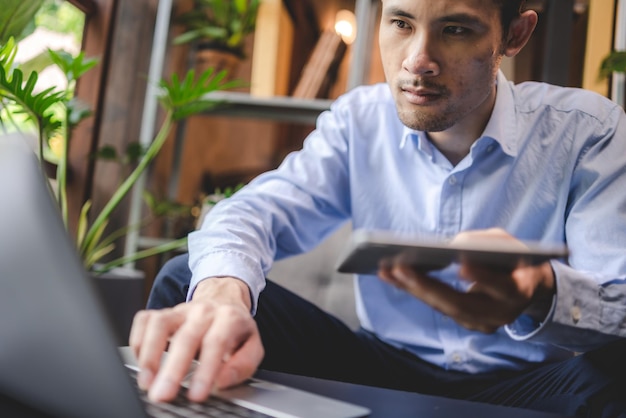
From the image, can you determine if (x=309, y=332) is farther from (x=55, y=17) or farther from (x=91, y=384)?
(x=55, y=17)

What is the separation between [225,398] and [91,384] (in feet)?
0.56

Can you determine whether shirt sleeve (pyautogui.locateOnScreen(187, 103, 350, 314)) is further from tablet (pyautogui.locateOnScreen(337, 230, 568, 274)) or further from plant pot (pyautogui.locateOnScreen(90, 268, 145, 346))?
plant pot (pyautogui.locateOnScreen(90, 268, 145, 346))

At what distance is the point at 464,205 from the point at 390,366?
30 centimetres

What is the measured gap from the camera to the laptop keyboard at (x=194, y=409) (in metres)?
0.46

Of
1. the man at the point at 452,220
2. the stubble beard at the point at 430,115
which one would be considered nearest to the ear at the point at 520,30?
the man at the point at 452,220

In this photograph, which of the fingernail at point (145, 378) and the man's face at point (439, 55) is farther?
the man's face at point (439, 55)

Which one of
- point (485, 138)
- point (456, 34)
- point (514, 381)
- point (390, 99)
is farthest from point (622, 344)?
point (390, 99)

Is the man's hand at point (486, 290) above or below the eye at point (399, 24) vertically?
below

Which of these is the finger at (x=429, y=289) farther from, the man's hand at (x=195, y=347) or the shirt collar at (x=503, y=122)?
the shirt collar at (x=503, y=122)

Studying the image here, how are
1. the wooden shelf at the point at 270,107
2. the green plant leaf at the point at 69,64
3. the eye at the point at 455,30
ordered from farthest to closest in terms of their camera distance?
the wooden shelf at the point at 270,107, the green plant leaf at the point at 69,64, the eye at the point at 455,30

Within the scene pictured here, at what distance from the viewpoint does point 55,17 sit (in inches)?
74.7

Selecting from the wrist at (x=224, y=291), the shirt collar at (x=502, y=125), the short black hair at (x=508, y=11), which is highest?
the short black hair at (x=508, y=11)

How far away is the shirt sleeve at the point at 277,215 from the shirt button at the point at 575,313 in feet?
1.32

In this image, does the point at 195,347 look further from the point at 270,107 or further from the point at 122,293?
the point at 270,107
